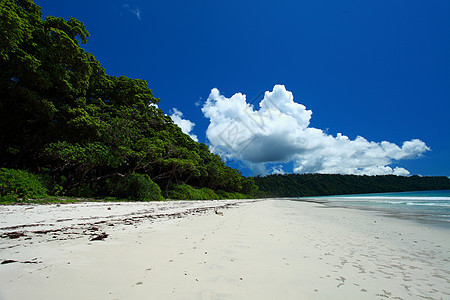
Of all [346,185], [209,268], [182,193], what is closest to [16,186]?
[209,268]

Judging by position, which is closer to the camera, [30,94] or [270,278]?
[270,278]

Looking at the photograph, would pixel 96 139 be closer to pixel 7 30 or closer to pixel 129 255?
pixel 7 30

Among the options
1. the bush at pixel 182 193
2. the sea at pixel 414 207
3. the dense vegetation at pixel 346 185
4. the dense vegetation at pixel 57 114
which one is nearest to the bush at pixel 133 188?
the dense vegetation at pixel 57 114

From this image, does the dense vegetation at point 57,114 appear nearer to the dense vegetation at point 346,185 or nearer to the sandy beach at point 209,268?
the sandy beach at point 209,268

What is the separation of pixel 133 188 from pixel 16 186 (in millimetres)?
7449

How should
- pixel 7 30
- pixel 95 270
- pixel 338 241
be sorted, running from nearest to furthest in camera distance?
pixel 95 270
pixel 338 241
pixel 7 30

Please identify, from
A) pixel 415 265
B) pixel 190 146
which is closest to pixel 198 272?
pixel 415 265

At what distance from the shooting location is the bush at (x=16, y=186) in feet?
27.3

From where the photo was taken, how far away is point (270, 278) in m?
2.13

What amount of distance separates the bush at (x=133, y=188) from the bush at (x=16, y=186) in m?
6.01

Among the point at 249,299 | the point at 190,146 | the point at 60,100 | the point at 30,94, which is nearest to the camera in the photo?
the point at 249,299

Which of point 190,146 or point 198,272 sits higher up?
point 190,146

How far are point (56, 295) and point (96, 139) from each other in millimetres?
14928

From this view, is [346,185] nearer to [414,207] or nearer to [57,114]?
[414,207]
